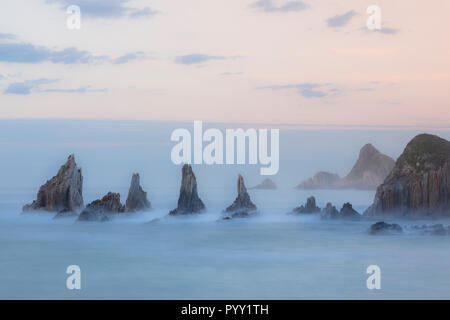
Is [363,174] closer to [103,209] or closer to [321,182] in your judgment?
[321,182]

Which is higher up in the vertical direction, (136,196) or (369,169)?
(369,169)

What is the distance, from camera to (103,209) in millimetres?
84688

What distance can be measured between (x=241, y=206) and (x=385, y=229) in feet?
77.0

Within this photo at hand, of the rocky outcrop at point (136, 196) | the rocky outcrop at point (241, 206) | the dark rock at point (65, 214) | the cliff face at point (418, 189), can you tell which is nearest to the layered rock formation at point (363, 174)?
the cliff face at point (418, 189)

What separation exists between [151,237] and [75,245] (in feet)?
30.3

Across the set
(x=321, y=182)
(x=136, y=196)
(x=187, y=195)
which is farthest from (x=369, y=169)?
(x=136, y=196)

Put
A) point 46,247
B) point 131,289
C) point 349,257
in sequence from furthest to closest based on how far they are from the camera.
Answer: point 46,247 → point 349,257 → point 131,289

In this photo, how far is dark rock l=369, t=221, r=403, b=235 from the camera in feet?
224

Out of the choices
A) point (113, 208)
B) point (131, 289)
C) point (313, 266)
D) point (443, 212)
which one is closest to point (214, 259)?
point (313, 266)

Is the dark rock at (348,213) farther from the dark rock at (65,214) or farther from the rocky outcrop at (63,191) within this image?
the rocky outcrop at (63,191)

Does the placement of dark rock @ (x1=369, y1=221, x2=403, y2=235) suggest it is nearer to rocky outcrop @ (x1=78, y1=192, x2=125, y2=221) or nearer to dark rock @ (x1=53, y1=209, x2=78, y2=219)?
rocky outcrop @ (x1=78, y1=192, x2=125, y2=221)

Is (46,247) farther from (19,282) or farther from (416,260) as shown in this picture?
(416,260)

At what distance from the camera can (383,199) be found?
82.3 m

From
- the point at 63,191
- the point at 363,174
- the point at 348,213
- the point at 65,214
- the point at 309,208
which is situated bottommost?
the point at 348,213
